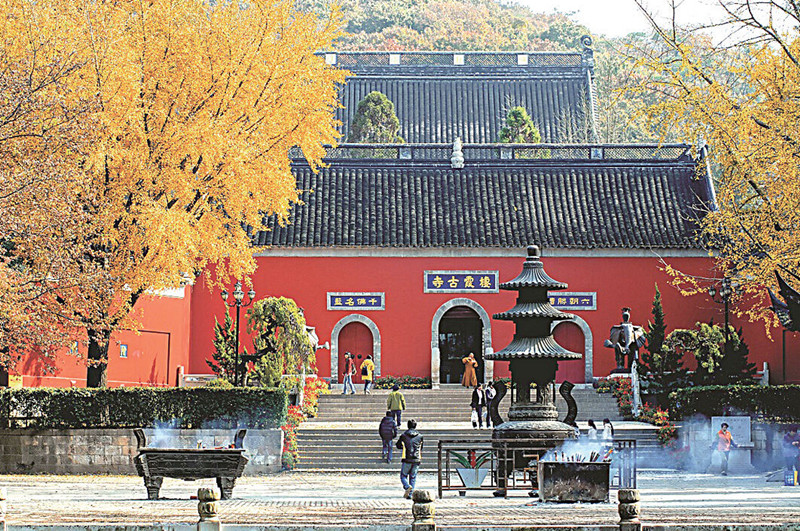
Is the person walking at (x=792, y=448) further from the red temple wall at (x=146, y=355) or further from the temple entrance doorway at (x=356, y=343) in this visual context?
the temple entrance doorway at (x=356, y=343)

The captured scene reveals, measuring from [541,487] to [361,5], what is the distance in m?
64.8

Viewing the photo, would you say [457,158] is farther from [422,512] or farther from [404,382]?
[422,512]

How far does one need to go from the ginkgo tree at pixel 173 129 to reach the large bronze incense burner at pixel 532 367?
6.45 m

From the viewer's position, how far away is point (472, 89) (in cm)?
4453

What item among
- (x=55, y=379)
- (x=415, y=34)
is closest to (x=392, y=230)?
(x=55, y=379)

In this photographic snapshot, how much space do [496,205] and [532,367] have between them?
1623 centimetres

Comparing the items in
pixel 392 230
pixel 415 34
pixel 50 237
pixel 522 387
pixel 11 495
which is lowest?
pixel 11 495

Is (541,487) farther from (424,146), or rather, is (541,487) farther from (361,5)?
(361,5)

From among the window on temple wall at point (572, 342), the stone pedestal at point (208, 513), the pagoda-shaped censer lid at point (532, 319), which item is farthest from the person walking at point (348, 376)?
the stone pedestal at point (208, 513)

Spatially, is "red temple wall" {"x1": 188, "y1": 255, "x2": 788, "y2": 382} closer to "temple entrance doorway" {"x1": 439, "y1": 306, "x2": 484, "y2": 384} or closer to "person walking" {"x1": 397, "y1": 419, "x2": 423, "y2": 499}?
"temple entrance doorway" {"x1": 439, "y1": 306, "x2": 484, "y2": 384}

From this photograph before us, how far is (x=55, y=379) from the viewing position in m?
25.7

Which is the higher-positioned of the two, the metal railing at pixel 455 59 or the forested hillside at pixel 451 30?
the forested hillside at pixel 451 30

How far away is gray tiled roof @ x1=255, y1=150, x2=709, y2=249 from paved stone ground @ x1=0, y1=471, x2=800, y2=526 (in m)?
12.3

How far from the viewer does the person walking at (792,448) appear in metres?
20.7
